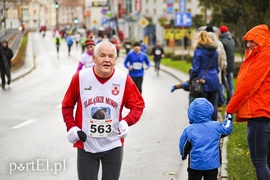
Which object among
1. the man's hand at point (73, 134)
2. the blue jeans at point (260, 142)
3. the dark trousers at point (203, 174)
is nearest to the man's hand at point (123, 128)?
the man's hand at point (73, 134)

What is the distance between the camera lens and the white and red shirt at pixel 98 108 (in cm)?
→ 579

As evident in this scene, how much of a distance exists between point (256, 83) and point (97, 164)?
175 centimetres

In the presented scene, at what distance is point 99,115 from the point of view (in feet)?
19.0

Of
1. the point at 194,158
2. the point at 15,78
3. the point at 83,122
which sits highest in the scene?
the point at 83,122

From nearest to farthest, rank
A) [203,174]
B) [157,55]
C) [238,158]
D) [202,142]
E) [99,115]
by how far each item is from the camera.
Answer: [99,115] → [202,142] → [203,174] → [238,158] → [157,55]

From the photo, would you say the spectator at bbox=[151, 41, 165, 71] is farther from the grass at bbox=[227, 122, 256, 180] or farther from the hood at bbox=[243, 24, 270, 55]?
the hood at bbox=[243, 24, 270, 55]

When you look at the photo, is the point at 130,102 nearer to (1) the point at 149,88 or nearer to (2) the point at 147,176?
(2) the point at 147,176

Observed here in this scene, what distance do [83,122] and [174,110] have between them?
10394mm

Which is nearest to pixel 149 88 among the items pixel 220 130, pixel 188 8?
pixel 220 130

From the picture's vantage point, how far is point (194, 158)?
6328mm

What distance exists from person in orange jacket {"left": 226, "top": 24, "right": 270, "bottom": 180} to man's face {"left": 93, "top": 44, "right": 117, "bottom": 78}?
142 centimetres

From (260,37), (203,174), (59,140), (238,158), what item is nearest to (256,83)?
(260,37)

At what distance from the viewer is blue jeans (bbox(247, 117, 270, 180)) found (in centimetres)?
643

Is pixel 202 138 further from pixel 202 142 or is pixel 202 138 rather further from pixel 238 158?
pixel 238 158
